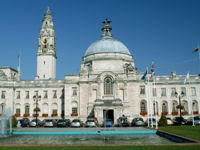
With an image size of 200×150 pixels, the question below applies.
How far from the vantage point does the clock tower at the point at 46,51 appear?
71500 millimetres

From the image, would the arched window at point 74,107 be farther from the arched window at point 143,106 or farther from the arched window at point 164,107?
the arched window at point 164,107

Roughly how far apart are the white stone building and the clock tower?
8740mm

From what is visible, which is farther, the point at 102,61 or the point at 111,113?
the point at 102,61

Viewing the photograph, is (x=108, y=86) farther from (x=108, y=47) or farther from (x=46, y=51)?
(x=46, y=51)

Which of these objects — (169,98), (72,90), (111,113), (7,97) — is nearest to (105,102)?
(111,113)

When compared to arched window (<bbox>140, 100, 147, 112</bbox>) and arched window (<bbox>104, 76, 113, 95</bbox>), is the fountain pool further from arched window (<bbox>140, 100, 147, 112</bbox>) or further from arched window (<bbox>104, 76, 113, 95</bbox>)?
arched window (<bbox>140, 100, 147, 112</bbox>)

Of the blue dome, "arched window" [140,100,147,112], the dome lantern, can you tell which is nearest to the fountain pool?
"arched window" [140,100,147,112]

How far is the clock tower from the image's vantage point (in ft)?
235

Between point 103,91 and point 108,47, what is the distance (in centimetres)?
1601

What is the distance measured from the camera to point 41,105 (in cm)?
5881

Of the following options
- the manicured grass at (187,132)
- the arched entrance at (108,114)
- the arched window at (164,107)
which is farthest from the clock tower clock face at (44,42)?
the manicured grass at (187,132)

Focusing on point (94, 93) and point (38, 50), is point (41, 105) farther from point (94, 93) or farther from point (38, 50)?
point (38, 50)

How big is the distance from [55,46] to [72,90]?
29238 millimetres

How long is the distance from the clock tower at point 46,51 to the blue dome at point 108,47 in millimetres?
16200
